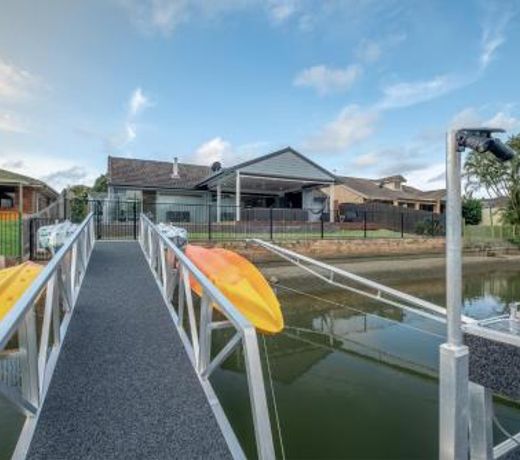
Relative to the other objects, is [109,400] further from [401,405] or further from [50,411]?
[401,405]

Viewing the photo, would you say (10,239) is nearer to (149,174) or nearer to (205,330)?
(205,330)

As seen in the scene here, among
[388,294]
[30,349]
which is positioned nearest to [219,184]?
[388,294]

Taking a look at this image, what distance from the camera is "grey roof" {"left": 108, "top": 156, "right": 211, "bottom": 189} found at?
865 inches

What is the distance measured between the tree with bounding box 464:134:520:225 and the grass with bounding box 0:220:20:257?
26.5 m

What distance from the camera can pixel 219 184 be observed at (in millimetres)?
21000

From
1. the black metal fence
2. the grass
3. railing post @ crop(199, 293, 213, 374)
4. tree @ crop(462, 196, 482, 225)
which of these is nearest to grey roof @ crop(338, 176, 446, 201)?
tree @ crop(462, 196, 482, 225)

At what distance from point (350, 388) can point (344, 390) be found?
0.11 m

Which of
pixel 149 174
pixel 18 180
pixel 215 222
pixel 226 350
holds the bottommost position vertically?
pixel 226 350

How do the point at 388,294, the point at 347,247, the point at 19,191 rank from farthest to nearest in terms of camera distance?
the point at 19,191 < the point at 347,247 < the point at 388,294

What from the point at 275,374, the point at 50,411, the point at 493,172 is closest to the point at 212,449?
the point at 50,411

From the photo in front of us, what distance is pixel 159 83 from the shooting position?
13125mm

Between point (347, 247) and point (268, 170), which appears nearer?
point (347, 247)

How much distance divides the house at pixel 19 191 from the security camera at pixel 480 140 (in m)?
20.4

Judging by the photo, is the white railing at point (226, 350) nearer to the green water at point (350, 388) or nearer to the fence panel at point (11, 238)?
the green water at point (350, 388)
